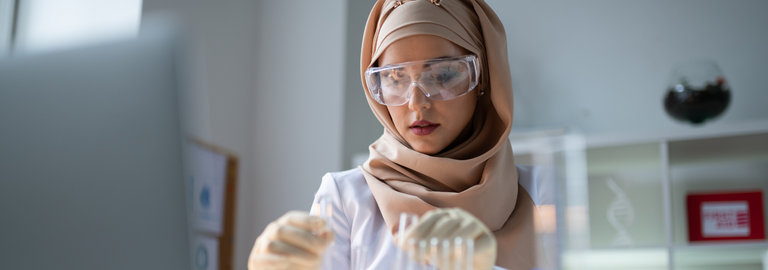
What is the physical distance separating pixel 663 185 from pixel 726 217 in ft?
0.90

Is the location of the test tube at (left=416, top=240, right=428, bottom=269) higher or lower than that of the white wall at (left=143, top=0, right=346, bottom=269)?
lower

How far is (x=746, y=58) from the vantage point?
2.49 metres

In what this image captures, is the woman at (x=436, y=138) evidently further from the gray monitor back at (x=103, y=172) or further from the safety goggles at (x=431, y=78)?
the gray monitor back at (x=103, y=172)

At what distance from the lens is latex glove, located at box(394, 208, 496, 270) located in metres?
0.67

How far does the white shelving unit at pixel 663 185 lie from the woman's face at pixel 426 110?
87cm

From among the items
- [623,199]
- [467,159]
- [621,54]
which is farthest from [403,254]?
[621,54]

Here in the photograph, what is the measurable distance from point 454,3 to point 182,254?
1.06 m

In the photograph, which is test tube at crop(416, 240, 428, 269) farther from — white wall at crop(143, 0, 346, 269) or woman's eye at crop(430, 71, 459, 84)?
white wall at crop(143, 0, 346, 269)

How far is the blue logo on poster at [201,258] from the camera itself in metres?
0.35

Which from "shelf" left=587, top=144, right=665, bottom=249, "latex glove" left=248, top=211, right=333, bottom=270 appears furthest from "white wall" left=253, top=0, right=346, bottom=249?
"latex glove" left=248, top=211, right=333, bottom=270

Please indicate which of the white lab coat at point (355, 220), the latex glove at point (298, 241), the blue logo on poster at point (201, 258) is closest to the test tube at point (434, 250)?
the latex glove at point (298, 241)

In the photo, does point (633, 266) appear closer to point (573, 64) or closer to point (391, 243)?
point (573, 64)

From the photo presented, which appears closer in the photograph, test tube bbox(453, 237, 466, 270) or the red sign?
test tube bbox(453, 237, 466, 270)

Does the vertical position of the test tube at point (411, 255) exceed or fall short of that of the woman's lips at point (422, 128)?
it falls short
